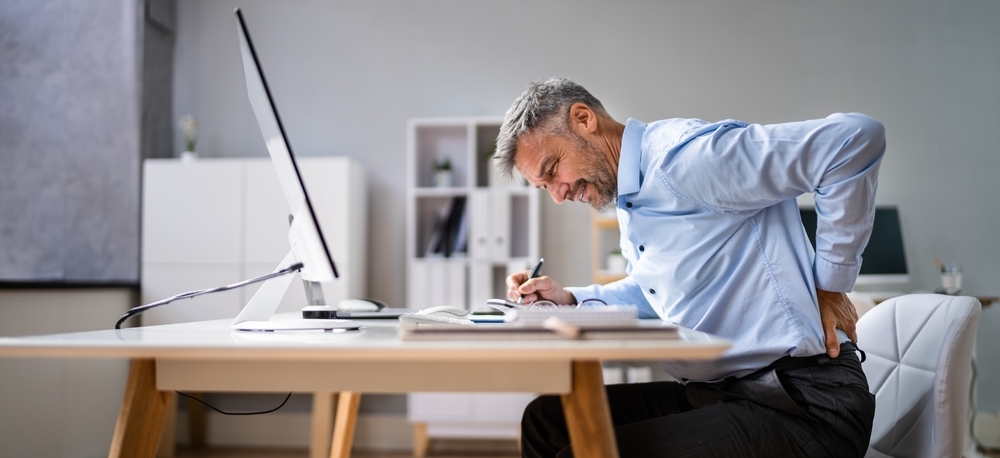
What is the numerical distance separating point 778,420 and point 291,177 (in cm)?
97

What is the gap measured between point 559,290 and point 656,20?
252 cm

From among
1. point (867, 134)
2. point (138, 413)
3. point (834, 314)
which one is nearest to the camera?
point (138, 413)

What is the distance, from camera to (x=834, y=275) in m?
1.18

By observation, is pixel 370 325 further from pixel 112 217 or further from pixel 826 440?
pixel 112 217

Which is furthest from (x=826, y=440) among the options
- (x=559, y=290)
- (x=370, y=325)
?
(x=370, y=325)

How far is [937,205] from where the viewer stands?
3.48 metres

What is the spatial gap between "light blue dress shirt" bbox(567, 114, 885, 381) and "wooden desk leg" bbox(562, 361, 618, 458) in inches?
17.6

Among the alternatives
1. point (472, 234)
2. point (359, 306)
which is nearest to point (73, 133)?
point (472, 234)

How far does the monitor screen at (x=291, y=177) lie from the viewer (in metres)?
1.20

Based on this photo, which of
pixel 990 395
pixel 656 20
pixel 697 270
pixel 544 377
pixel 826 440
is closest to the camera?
pixel 544 377

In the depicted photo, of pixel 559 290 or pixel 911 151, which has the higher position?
pixel 911 151

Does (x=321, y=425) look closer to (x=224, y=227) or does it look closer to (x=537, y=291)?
(x=224, y=227)

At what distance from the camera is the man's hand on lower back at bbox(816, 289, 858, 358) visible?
120cm

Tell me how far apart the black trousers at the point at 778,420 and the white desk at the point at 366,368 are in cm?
23
